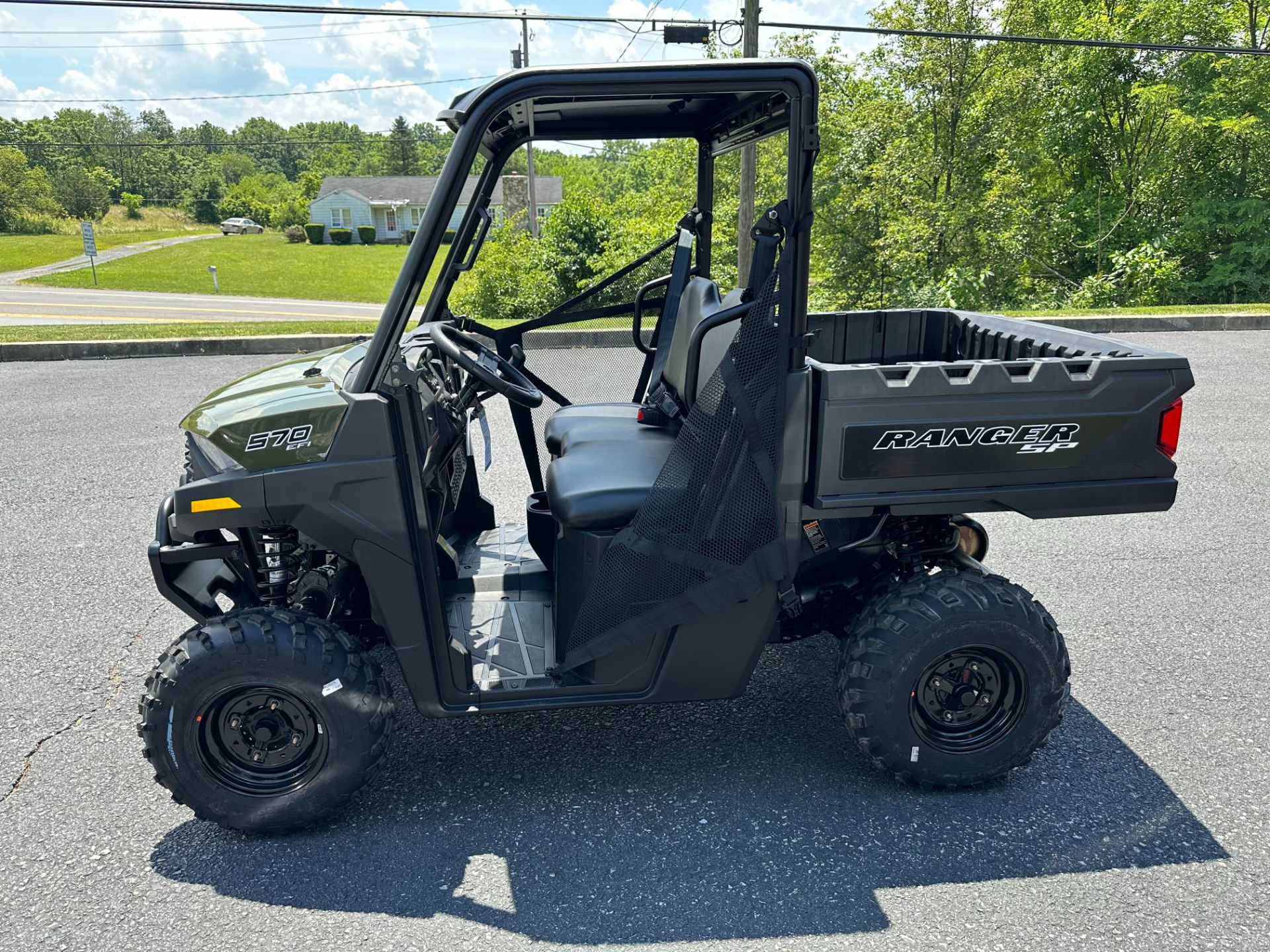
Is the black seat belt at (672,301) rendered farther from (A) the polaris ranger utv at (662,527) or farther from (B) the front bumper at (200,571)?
(B) the front bumper at (200,571)

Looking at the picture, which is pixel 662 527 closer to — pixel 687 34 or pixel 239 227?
pixel 687 34

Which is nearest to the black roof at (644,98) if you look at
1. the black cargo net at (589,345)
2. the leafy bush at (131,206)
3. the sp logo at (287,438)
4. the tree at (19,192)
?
the black cargo net at (589,345)

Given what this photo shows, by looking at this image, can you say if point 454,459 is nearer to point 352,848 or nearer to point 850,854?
point 352,848

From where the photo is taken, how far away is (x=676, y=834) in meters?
2.59

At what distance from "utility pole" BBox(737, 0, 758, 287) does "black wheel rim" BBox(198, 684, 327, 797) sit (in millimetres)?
10106

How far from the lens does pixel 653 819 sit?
2.66 m

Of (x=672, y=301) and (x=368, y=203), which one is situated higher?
(x=368, y=203)

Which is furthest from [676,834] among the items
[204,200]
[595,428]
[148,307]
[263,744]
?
[204,200]

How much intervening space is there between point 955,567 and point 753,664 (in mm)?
787

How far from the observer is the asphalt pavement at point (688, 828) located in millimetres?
2262

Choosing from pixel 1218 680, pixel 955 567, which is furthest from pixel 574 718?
pixel 1218 680

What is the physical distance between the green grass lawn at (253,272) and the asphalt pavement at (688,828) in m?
34.6

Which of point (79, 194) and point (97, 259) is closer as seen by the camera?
point (97, 259)

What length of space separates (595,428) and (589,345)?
684mm
